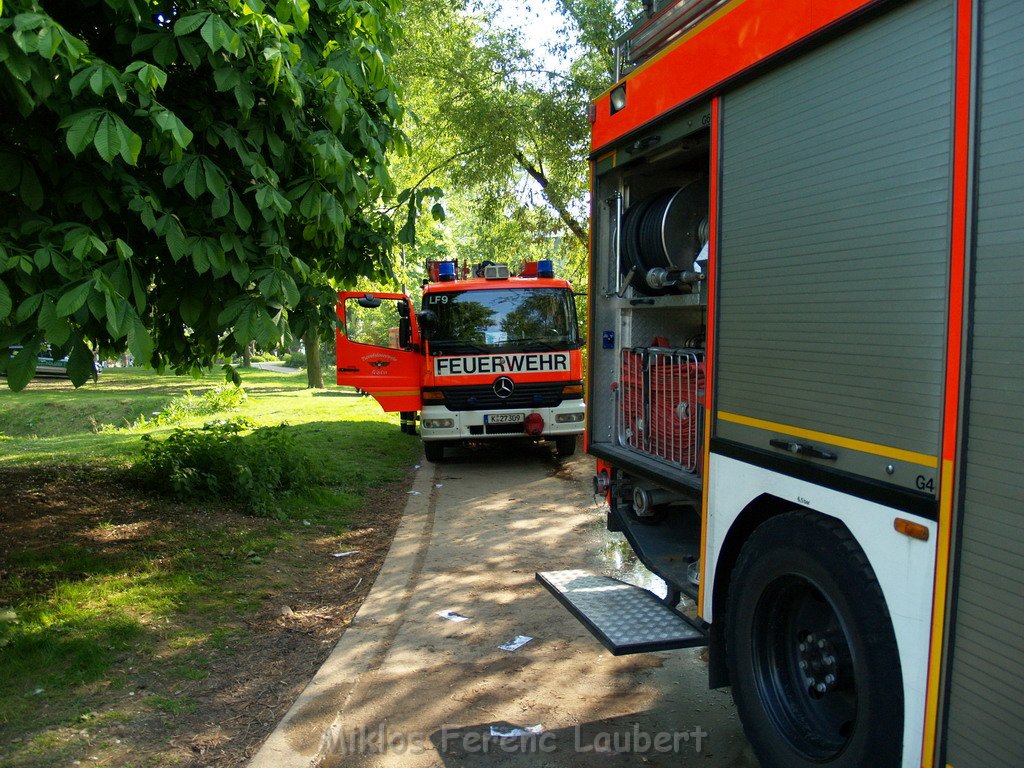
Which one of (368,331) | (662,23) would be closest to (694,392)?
(662,23)

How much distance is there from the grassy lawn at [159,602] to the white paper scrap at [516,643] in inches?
41.9

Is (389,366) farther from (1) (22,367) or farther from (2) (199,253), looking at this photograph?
(1) (22,367)

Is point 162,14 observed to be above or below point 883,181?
above

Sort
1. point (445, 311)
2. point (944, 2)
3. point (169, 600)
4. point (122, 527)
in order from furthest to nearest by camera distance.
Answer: point (445, 311) → point (122, 527) → point (169, 600) → point (944, 2)

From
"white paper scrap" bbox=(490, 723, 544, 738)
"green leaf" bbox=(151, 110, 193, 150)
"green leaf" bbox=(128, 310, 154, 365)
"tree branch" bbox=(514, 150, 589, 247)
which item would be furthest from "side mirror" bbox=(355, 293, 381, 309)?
"tree branch" bbox=(514, 150, 589, 247)

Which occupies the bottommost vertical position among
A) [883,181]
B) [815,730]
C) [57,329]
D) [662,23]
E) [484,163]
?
[815,730]

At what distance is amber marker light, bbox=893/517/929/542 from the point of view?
242 centimetres

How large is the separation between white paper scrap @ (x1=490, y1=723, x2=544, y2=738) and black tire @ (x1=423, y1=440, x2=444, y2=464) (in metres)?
7.65

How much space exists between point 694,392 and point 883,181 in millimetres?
1817

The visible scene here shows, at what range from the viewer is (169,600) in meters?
5.42

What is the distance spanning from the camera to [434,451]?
11633 millimetres

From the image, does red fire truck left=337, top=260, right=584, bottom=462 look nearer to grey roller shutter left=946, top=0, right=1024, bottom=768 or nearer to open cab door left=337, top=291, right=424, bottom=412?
open cab door left=337, top=291, right=424, bottom=412

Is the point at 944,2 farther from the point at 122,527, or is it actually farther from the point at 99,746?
the point at 122,527

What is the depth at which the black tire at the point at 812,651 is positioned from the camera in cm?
260
